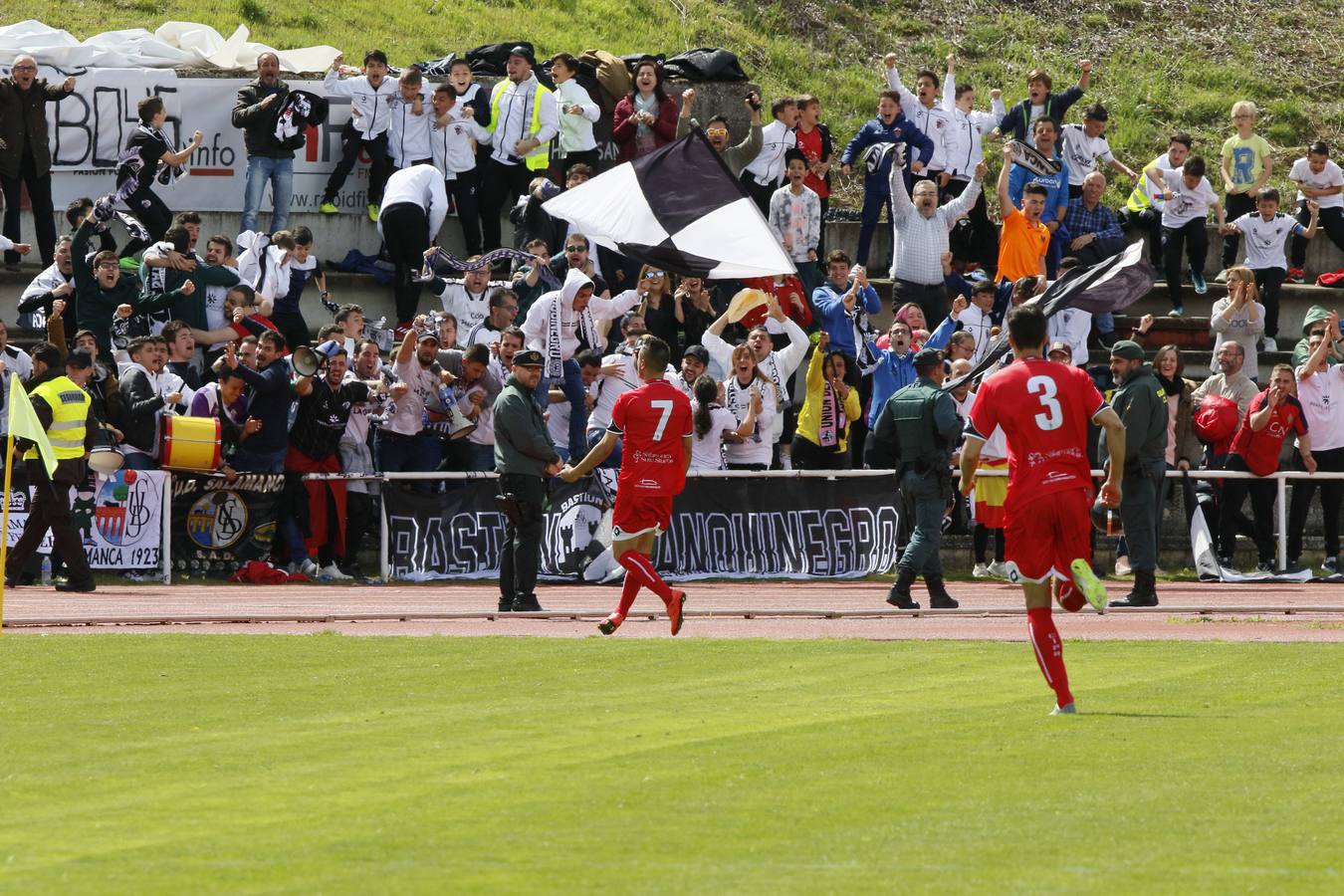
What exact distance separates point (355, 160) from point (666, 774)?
18435 mm

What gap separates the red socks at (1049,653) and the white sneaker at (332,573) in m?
11.4

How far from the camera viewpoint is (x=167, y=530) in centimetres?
1981

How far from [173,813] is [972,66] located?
2917cm

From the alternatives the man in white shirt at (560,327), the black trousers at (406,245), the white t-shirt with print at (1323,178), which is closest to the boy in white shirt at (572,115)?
the black trousers at (406,245)

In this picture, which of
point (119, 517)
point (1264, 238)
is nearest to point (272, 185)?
point (119, 517)

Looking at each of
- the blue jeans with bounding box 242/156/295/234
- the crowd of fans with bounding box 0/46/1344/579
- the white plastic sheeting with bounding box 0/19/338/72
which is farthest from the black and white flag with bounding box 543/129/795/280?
the white plastic sheeting with bounding box 0/19/338/72

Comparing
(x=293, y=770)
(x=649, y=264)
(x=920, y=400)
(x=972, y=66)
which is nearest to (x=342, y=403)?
(x=649, y=264)

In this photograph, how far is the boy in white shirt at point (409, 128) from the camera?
80.3 feet

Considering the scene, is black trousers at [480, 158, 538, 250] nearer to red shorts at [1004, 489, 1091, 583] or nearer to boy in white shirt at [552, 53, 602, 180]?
boy in white shirt at [552, 53, 602, 180]

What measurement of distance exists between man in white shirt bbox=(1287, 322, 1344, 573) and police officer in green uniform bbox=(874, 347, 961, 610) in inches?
220

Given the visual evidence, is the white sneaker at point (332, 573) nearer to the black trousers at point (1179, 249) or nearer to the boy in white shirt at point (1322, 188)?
the black trousers at point (1179, 249)

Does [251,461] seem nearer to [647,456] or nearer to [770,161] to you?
[647,456]

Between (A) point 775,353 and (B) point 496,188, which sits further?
(B) point 496,188

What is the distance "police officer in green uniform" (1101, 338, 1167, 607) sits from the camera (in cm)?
1711
